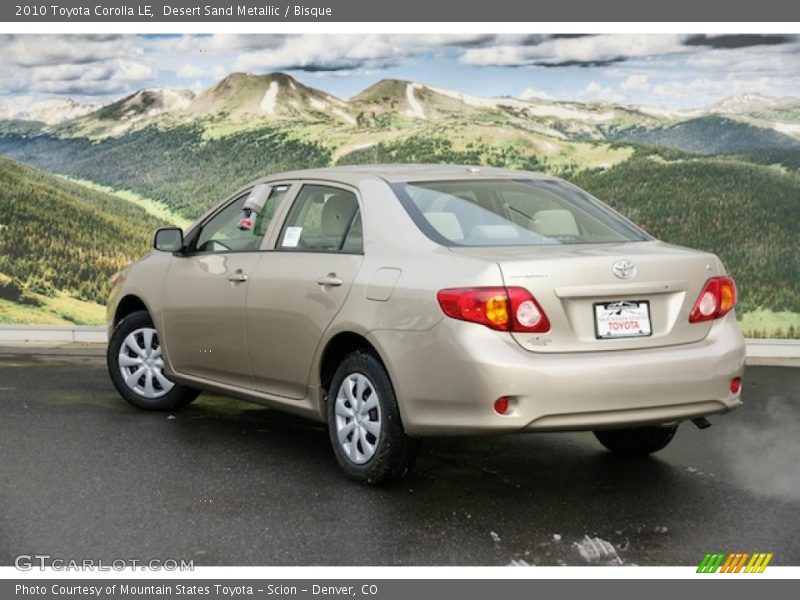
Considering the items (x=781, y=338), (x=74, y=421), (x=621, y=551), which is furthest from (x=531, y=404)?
(x=781, y=338)

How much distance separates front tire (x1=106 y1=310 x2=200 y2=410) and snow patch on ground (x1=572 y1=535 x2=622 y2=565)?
3.97 m

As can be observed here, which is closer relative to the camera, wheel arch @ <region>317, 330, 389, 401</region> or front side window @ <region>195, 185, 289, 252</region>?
wheel arch @ <region>317, 330, 389, 401</region>

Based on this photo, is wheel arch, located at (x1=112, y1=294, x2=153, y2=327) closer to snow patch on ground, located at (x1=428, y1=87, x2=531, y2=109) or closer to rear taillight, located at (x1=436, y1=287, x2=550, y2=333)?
rear taillight, located at (x1=436, y1=287, x2=550, y2=333)

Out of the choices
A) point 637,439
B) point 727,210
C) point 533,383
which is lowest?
point 637,439

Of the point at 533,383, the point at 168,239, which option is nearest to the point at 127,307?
the point at 168,239

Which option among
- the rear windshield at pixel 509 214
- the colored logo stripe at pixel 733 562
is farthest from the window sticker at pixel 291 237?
the colored logo stripe at pixel 733 562

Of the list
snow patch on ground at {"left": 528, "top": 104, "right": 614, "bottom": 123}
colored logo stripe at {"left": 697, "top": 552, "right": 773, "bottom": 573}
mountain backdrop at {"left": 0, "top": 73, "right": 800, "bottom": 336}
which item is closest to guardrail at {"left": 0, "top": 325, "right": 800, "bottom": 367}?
mountain backdrop at {"left": 0, "top": 73, "right": 800, "bottom": 336}

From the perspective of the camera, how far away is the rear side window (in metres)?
7.28

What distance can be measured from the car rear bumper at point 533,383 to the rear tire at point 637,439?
101 centimetres

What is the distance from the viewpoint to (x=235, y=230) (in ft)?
27.9

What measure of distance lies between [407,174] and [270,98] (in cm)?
772

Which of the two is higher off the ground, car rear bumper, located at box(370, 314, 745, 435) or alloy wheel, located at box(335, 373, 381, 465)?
car rear bumper, located at box(370, 314, 745, 435)

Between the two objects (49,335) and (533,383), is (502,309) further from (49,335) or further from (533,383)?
(49,335)

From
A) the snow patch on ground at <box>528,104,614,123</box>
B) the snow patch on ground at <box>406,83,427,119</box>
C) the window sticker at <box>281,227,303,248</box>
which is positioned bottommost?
the window sticker at <box>281,227,303,248</box>
